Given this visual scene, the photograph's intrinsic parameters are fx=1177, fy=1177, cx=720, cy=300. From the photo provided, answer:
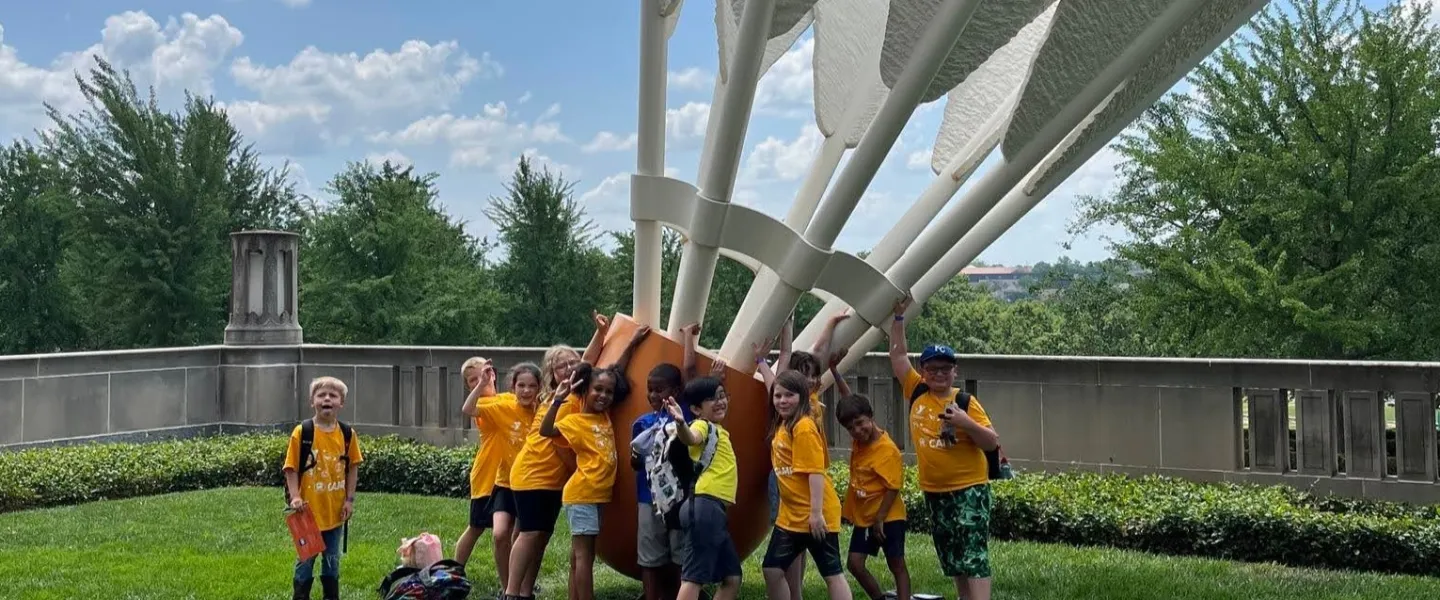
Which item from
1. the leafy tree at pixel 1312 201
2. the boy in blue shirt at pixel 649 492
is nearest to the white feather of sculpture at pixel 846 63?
the boy in blue shirt at pixel 649 492

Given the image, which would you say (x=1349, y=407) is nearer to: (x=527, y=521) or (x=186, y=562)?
(x=527, y=521)

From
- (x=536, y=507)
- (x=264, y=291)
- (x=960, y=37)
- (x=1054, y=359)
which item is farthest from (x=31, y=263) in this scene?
(x=960, y=37)

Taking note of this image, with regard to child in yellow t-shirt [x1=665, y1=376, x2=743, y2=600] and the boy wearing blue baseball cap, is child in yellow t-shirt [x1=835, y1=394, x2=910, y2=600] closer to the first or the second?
the boy wearing blue baseball cap

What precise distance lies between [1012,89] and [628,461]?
289 cm

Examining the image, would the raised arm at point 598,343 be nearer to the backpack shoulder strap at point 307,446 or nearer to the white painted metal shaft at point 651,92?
the white painted metal shaft at point 651,92

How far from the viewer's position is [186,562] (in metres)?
Answer: 6.73

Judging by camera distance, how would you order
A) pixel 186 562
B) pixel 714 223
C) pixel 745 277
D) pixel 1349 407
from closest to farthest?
pixel 714 223, pixel 186 562, pixel 1349 407, pixel 745 277

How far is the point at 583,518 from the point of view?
481 centimetres

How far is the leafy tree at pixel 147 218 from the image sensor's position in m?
26.6

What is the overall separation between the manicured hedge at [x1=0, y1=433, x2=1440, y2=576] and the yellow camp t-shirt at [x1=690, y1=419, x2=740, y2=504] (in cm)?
378

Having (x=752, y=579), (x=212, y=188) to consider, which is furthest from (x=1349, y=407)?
(x=212, y=188)

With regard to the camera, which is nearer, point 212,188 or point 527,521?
point 527,521

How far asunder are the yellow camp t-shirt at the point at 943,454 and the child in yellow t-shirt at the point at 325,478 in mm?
2546

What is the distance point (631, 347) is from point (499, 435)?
112 cm
